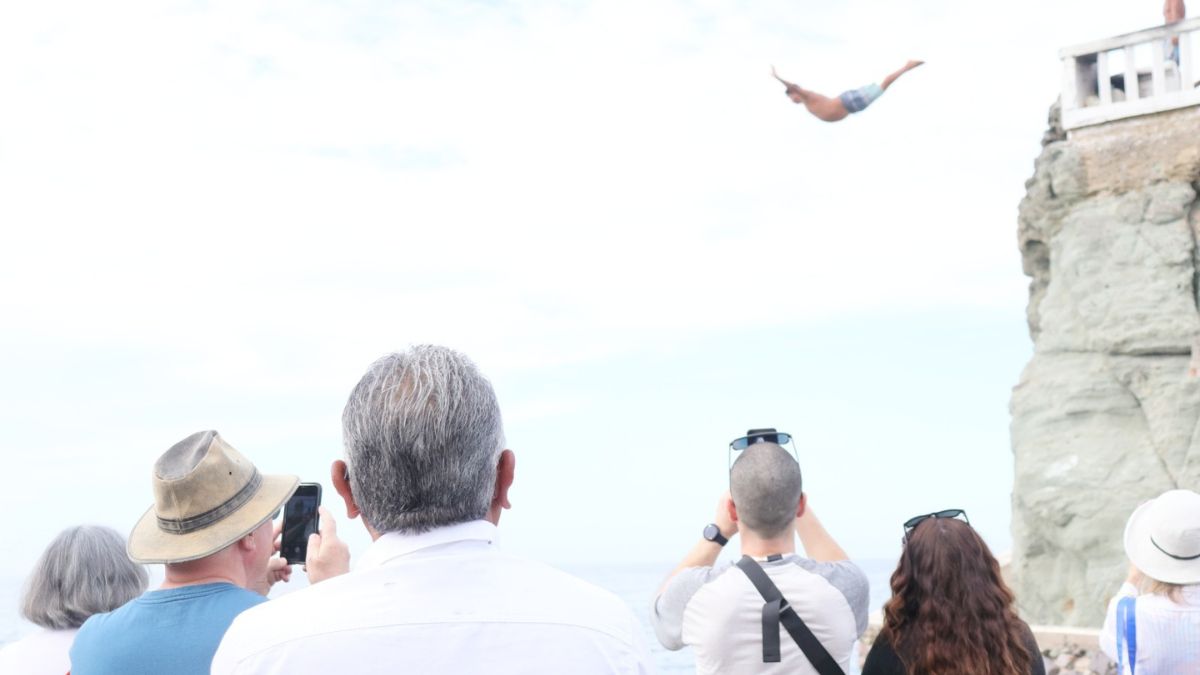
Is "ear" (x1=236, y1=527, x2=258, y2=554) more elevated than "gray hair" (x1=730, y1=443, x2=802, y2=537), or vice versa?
"ear" (x1=236, y1=527, x2=258, y2=554)

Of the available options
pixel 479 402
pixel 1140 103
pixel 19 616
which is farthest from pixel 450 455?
pixel 1140 103

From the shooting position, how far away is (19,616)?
296cm

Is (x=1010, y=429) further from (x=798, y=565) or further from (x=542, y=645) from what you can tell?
(x=542, y=645)

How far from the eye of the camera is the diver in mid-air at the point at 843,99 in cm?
905

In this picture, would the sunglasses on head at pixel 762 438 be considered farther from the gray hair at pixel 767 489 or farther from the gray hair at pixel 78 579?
the gray hair at pixel 78 579

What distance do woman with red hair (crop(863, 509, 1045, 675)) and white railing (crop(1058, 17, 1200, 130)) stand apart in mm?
8042

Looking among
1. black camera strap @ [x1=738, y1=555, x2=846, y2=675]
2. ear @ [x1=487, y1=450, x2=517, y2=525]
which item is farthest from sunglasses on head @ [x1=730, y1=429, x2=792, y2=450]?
ear @ [x1=487, y1=450, x2=517, y2=525]

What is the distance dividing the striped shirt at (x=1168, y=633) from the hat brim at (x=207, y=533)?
259 cm

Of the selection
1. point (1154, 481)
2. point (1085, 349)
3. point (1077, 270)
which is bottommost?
point (1154, 481)

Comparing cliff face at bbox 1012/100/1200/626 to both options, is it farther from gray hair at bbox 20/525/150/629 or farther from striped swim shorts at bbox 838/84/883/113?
gray hair at bbox 20/525/150/629

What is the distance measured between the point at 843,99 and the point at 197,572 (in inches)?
299

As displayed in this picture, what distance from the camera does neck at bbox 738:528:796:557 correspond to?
3047 millimetres

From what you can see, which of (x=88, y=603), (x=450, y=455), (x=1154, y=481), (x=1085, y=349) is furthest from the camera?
(x=1085, y=349)

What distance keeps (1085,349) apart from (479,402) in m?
9.33
